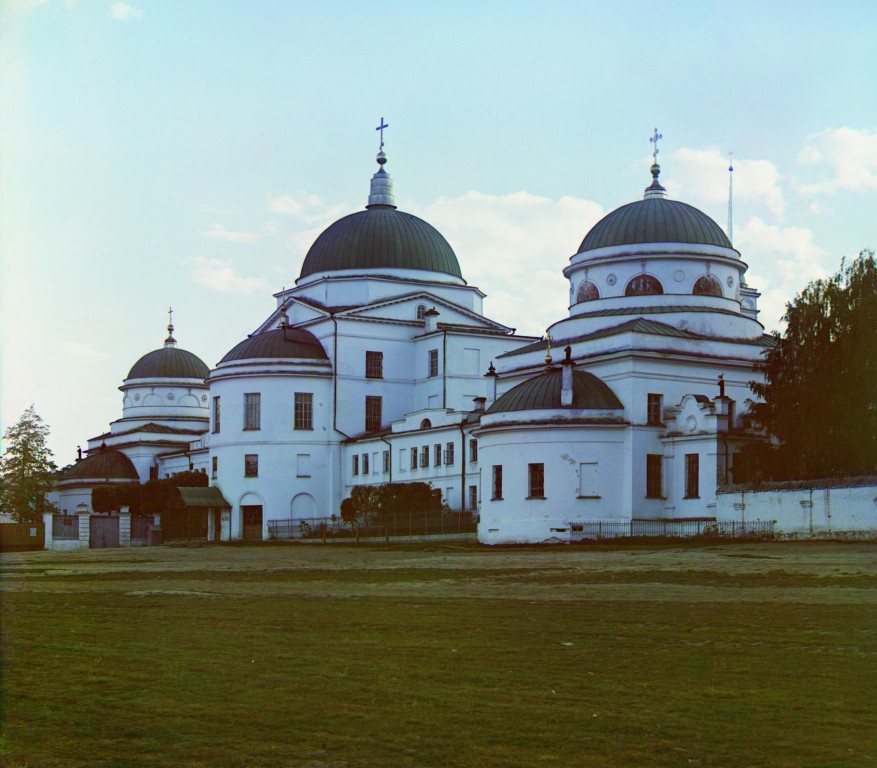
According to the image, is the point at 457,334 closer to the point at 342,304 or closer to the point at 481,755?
the point at 342,304

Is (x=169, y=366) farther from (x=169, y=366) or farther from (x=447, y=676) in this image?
(x=447, y=676)

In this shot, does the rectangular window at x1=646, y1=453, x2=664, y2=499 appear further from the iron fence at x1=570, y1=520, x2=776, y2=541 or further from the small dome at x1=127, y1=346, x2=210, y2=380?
the small dome at x1=127, y1=346, x2=210, y2=380

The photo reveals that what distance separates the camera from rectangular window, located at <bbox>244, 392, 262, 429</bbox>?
3172 inches

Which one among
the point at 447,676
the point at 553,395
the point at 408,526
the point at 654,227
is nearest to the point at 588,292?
the point at 654,227

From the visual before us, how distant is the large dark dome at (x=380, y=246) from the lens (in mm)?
85250

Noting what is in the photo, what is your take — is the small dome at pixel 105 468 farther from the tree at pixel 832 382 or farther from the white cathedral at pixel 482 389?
the tree at pixel 832 382

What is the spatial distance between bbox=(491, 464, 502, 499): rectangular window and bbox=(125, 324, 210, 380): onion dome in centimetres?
5765

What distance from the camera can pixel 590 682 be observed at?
13.7m

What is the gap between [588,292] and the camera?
2657 inches

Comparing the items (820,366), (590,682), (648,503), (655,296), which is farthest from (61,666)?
(655,296)

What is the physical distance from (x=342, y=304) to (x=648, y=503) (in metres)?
31.2

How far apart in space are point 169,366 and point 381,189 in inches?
1145

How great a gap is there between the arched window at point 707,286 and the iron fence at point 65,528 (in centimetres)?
3549

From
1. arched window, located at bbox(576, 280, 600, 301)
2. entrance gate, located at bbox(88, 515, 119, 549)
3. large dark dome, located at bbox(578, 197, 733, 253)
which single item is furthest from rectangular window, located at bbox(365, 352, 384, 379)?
large dark dome, located at bbox(578, 197, 733, 253)
